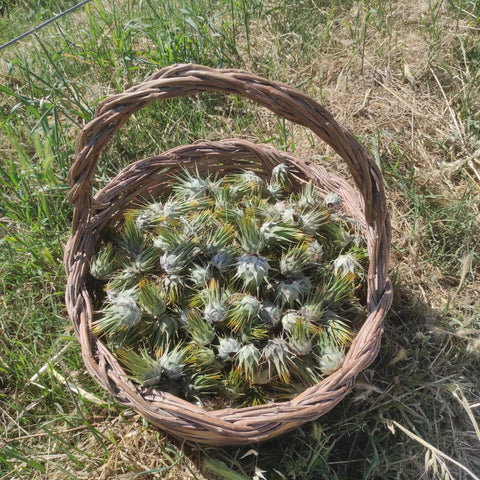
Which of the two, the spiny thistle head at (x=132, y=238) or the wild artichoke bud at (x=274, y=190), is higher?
the spiny thistle head at (x=132, y=238)

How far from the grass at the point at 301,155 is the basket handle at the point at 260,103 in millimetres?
608

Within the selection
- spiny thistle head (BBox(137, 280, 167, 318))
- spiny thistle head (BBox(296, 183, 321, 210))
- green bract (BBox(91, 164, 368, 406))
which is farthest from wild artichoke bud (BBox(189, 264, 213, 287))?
spiny thistle head (BBox(296, 183, 321, 210))

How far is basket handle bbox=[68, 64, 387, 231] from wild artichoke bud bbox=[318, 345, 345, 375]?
409mm

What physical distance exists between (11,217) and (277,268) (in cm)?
136

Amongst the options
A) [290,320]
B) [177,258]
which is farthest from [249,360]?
[177,258]

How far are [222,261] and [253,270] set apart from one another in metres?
0.13

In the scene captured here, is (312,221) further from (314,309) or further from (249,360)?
(249,360)

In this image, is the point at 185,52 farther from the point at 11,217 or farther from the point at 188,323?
the point at 188,323

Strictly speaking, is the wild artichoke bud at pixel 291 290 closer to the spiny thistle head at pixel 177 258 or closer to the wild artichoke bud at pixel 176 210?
the spiny thistle head at pixel 177 258

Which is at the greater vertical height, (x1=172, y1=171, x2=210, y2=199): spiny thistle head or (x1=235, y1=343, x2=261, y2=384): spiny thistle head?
(x1=172, y1=171, x2=210, y2=199): spiny thistle head

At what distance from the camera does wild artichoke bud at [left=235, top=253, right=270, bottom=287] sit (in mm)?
1673

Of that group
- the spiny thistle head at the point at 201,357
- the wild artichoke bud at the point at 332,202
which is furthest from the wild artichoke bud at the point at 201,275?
the wild artichoke bud at the point at 332,202

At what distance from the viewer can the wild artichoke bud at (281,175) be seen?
6.79 ft

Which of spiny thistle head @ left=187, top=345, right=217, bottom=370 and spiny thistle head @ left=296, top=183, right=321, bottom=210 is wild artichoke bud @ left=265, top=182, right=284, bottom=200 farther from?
spiny thistle head @ left=187, top=345, right=217, bottom=370
